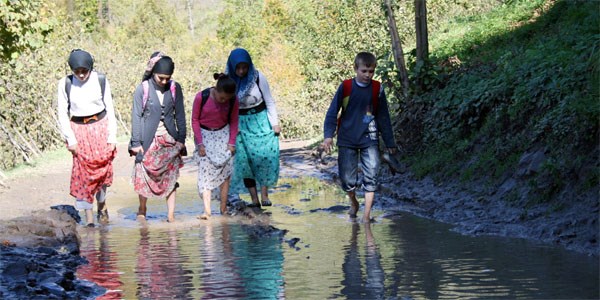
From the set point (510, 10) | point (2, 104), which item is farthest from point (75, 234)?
point (510, 10)

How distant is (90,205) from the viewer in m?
10.3

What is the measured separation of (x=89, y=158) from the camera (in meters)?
10.3

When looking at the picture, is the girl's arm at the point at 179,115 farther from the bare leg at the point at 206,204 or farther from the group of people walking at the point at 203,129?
the bare leg at the point at 206,204

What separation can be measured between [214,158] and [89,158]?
1.38 metres

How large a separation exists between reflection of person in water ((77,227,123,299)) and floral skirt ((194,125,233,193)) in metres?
1.55

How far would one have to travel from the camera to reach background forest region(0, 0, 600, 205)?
962 cm

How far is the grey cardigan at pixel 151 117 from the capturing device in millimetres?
10336

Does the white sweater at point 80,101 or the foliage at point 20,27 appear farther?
the foliage at point 20,27

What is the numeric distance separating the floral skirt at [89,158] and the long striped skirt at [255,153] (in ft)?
5.24

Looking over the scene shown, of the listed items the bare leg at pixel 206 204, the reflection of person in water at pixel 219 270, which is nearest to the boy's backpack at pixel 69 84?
the bare leg at pixel 206 204

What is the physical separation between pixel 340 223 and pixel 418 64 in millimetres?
5416

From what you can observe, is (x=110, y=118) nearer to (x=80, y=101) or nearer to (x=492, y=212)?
(x=80, y=101)

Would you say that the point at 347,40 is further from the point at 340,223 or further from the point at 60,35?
the point at 340,223

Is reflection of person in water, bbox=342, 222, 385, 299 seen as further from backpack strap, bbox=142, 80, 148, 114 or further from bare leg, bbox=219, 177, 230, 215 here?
backpack strap, bbox=142, 80, 148, 114
